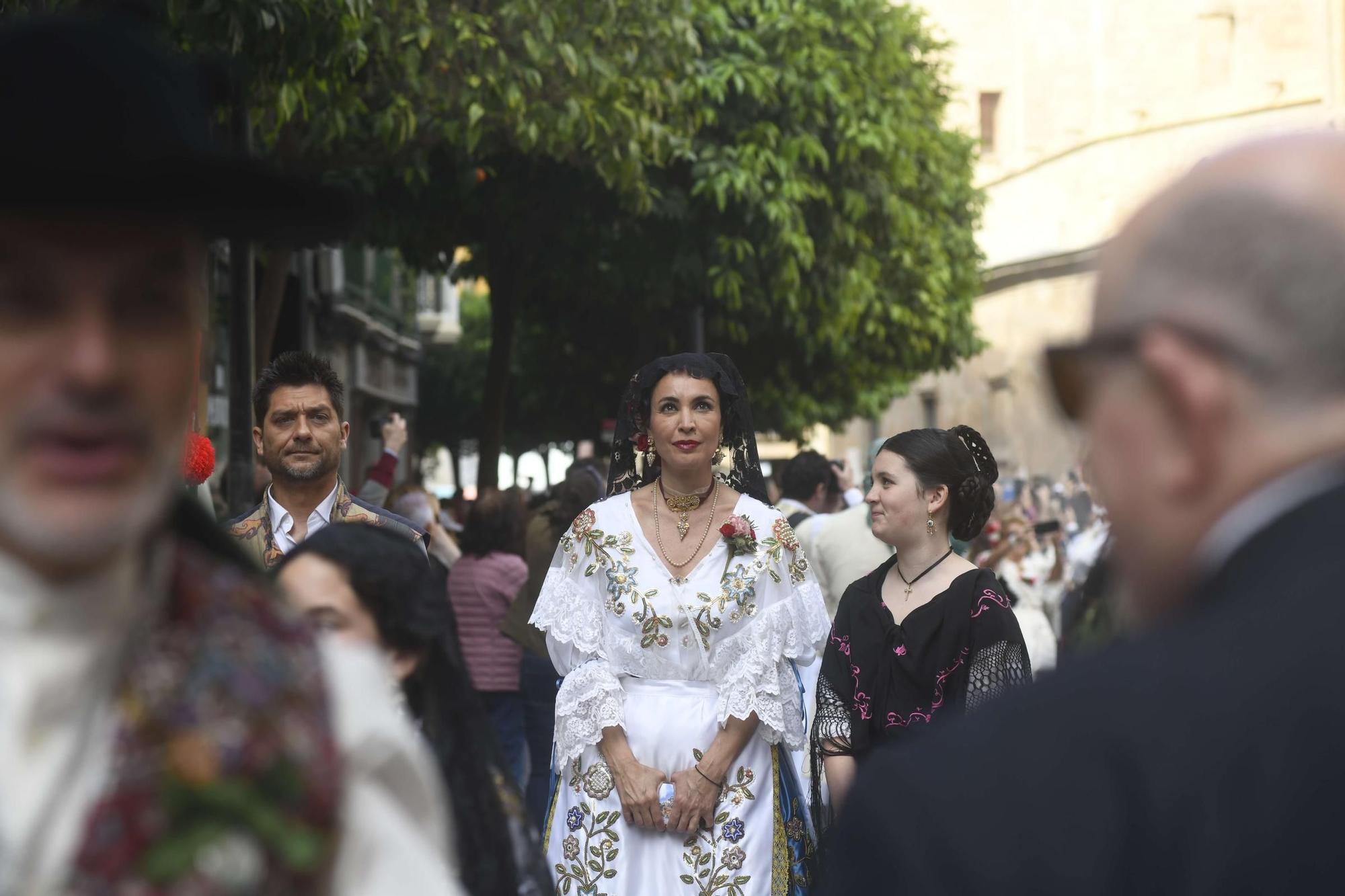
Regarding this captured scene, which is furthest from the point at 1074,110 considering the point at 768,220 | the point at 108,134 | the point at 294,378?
the point at 108,134

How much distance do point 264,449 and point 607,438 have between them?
67.1 ft

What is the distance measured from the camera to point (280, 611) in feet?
5.09

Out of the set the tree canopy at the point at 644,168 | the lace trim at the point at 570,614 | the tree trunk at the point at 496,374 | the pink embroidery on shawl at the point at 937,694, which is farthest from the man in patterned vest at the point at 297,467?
the tree trunk at the point at 496,374

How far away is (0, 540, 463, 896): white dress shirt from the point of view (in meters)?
1.38

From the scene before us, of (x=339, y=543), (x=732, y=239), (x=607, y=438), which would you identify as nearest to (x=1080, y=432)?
(x=339, y=543)

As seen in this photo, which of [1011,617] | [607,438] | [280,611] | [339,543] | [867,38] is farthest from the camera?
[607,438]

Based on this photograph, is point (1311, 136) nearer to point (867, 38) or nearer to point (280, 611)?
point (280, 611)

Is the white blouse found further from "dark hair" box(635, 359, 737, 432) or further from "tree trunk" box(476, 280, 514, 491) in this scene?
"tree trunk" box(476, 280, 514, 491)

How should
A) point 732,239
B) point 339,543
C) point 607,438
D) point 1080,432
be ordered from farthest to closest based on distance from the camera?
point 607,438
point 732,239
point 339,543
point 1080,432

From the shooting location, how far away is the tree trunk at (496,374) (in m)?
19.0

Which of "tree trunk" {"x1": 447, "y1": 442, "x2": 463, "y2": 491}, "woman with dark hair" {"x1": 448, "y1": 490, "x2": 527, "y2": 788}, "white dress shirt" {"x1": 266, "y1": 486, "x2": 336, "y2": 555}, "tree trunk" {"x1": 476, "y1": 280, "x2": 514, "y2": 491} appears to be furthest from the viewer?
"tree trunk" {"x1": 447, "y1": 442, "x2": 463, "y2": 491}

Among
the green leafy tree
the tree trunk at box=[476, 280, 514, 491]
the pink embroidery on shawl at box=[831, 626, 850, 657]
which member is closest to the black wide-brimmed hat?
the pink embroidery on shawl at box=[831, 626, 850, 657]

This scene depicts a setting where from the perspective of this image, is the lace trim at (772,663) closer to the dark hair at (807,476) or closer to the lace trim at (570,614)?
the lace trim at (570,614)

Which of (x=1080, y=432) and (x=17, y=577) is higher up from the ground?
(x=1080, y=432)
